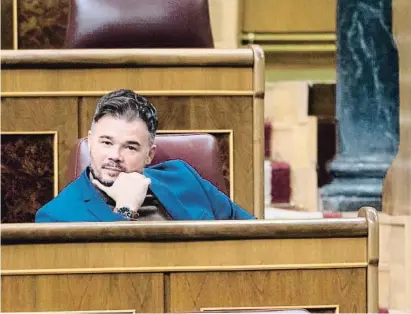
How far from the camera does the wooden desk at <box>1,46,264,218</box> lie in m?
1.38

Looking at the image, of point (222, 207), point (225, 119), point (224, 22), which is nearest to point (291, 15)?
point (224, 22)

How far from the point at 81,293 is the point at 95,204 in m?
0.16

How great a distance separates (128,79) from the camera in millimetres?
1388

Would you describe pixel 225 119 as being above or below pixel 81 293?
above

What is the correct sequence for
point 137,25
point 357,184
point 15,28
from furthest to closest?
point 357,184, point 15,28, point 137,25

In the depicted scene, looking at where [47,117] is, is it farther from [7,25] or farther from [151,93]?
[7,25]

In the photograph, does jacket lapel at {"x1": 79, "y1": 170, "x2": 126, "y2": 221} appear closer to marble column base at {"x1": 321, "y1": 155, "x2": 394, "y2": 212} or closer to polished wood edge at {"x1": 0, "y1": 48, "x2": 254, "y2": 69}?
polished wood edge at {"x1": 0, "y1": 48, "x2": 254, "y2": 69}

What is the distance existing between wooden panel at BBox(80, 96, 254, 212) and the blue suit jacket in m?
0.17

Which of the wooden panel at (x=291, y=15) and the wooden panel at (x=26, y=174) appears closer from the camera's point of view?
the wooden panel at (x=26, y=174)

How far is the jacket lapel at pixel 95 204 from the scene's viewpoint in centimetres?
109

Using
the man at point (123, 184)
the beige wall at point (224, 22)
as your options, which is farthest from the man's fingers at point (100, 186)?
the beige wall at point (224, 22)

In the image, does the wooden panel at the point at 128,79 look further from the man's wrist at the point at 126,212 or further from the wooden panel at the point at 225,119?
the man's wrist at the point at 126,212

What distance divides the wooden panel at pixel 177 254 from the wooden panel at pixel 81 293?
0.04 feet

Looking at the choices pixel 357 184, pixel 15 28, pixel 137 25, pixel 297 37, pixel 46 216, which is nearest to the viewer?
pixel 46 216
